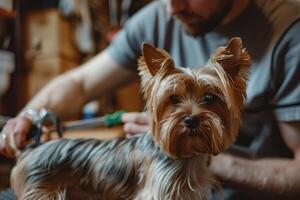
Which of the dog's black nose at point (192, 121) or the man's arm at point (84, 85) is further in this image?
the man's arm at point (84, 85)

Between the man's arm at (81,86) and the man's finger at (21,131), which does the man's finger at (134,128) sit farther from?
the man's arm at (81,86)

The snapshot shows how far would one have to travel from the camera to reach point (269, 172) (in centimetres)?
99

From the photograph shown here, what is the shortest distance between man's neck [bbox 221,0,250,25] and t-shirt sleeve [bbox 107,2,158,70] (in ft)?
0.79

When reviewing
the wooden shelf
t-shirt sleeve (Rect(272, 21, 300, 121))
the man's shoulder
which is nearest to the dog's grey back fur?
t-shirt sleeve (Rect(272, 21, 300, 121))

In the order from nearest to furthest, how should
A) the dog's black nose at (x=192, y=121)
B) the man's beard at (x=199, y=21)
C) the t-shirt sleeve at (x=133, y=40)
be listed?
the dog's black nose at (x=192, y=121)
the man's beard at (x=199, y=21)
the t-shirt sleeve at (x=133, y=40)

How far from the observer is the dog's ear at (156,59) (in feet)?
2.15

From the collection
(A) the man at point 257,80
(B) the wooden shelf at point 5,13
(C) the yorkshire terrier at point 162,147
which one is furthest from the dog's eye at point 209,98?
(B) the wooden shelf at point 5,13

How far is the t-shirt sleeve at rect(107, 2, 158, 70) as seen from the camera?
4.21ft

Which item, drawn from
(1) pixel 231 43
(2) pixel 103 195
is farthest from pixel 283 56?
(2) pixel 103 195

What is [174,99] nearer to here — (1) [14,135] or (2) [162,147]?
(2) [162,147]

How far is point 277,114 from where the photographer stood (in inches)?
39.5

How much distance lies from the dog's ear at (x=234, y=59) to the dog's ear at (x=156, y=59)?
0.22 feet

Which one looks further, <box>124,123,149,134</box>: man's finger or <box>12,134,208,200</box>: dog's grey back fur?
<box>124,123,149,134</box>: man's finger

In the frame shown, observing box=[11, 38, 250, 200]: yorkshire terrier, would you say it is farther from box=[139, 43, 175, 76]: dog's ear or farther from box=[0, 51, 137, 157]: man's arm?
box=[0, 51, 137, 157]: man's arm
